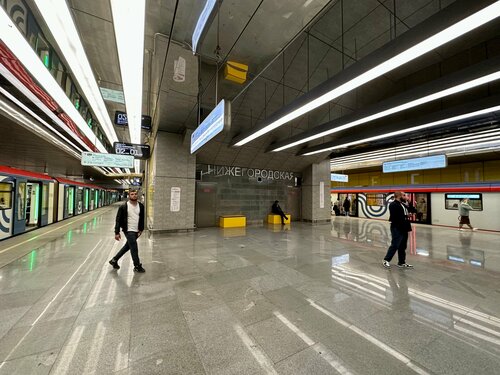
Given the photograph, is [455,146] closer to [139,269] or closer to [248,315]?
[248,315]

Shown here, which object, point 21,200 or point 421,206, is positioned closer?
point 21,200

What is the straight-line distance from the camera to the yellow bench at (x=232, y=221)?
904cm

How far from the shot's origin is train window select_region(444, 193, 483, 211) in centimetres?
906

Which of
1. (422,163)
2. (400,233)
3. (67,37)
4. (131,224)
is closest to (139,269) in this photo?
(131,224)

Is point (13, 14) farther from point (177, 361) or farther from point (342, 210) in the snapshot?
point (342, 210)

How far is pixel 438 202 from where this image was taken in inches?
410

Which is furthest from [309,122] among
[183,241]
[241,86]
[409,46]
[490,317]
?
[490,317]

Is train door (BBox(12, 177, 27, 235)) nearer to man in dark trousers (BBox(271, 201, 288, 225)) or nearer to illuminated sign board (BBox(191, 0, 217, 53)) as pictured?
illuminated sign board (BBox(191, 0, 217, 53))

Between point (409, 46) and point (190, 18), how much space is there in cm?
318

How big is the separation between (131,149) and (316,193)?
30.1 ft

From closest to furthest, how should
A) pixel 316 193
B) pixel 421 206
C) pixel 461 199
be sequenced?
pixel 461 199, pixel 421 206, pixel 316 193

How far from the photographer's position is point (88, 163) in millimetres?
7410

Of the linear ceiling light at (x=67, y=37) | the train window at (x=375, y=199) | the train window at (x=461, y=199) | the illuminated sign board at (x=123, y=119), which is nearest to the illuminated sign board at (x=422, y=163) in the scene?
the train window at (x=461, y=199)

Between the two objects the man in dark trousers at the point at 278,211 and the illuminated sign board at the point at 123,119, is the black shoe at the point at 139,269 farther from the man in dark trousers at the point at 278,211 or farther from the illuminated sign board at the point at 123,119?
the man in dark trousers at the point at 278,211
